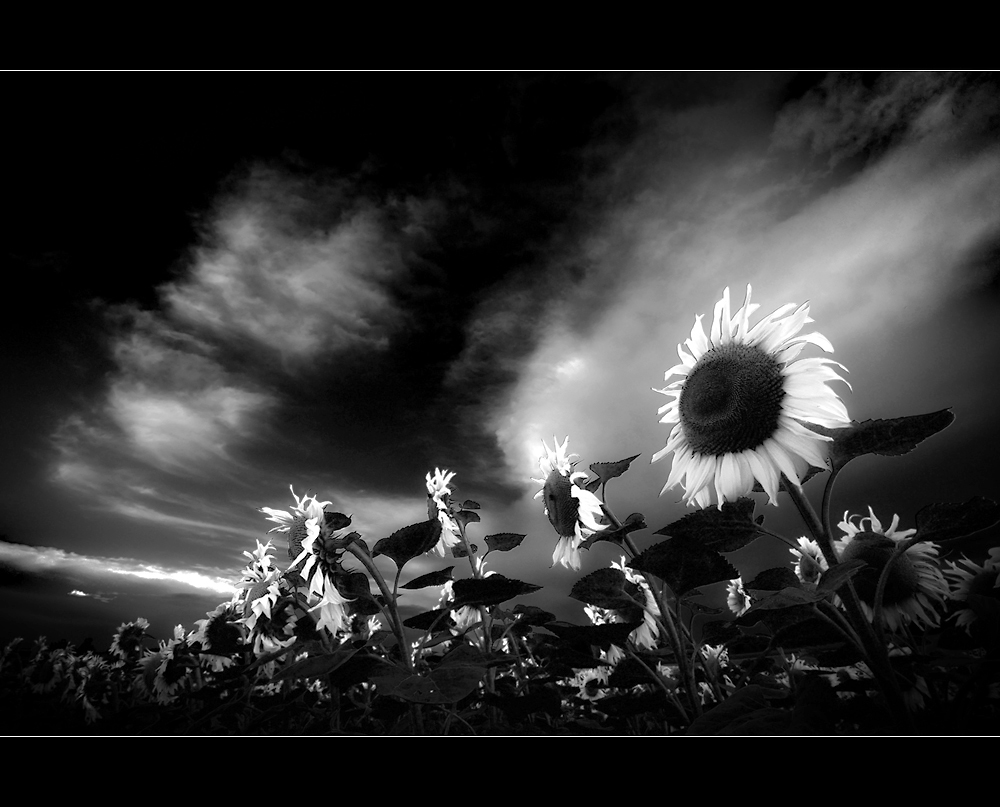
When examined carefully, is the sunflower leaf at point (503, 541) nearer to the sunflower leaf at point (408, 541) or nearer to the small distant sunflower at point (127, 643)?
the sunflower leaf at point (408, 541)

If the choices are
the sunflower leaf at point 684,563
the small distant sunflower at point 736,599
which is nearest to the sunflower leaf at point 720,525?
the sunflower leaf at point 684,563

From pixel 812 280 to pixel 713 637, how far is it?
1.46 m

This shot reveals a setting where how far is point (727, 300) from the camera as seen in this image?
3.69ft

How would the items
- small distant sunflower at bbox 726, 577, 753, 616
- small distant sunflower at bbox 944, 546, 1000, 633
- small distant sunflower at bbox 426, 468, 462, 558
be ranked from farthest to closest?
small distant sunflower at bbox 726, 577, 753, 616 < small distant sunflower at bbox 426, 468, 462, 558 < small distant sunflower at bbox 944, 546, 1000, 633

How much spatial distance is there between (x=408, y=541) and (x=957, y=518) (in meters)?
1.04

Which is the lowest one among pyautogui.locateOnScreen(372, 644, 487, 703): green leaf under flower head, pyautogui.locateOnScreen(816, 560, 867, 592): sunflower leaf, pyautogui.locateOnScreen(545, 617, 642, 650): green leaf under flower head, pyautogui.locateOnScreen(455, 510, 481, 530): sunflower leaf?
pyautogui.locateOnScreen(372, 644, 487, 703): green leaf under flower head

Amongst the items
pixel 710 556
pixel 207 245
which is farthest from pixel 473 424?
pixel 710 556

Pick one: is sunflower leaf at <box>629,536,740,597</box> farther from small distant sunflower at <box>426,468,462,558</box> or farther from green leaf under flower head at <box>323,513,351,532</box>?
small distant sunflower at <box>426,468,462,558</box>

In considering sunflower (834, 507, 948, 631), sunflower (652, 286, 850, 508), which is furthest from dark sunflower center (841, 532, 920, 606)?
sunflower (652, 286, 850, 508)

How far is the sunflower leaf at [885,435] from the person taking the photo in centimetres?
80

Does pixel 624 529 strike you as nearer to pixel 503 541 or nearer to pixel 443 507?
pixel 503 541

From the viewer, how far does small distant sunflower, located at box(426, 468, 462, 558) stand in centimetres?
178

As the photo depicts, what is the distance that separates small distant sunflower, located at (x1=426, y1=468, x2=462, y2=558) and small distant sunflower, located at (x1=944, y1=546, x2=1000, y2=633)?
1354mm

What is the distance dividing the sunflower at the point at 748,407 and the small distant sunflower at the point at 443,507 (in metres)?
0.86
